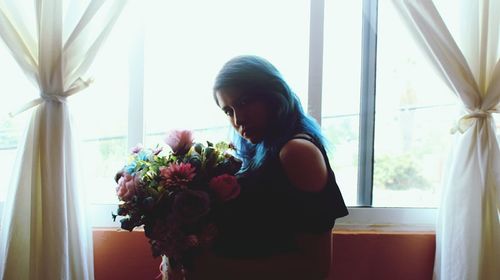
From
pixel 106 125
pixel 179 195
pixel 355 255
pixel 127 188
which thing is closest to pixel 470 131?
pixel 355 255

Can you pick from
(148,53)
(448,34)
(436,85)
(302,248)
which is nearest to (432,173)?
(436,85)

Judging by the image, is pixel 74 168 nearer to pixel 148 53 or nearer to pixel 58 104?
pixel 58 104

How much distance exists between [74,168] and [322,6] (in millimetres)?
1037

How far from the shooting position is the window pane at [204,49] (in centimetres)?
154

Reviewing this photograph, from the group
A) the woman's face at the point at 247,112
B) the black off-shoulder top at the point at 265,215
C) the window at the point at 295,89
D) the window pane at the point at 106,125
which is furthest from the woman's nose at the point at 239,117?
the window pane at the point at 106,125

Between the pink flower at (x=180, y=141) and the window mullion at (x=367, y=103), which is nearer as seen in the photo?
the pink flower at (x=180, y=141)

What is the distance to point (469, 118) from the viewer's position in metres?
1.30

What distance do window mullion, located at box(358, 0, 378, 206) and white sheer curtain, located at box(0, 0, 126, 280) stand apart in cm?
94

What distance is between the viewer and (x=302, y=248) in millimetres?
937

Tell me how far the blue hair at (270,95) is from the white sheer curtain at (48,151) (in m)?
0.56

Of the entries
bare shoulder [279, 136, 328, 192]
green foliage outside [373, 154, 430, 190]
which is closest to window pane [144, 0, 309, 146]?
green foliage outside [373, 154, 430, 190]

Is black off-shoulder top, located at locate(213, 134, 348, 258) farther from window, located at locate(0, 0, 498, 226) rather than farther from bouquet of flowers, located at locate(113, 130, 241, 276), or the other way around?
window, located at locate(0, 0, 498, 226)

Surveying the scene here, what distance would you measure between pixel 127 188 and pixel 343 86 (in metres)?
0.96

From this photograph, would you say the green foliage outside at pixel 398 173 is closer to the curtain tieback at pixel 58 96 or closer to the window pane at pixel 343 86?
the window pane at pixel 343 86
